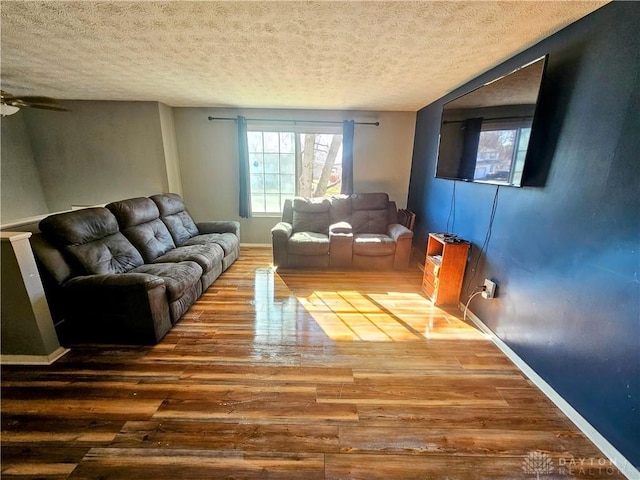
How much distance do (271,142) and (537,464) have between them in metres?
4.52

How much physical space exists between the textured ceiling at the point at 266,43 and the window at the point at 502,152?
23.7 inches

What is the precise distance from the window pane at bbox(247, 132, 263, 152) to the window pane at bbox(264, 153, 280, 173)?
6.6 inches

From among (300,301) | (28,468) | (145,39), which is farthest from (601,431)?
(145,39)

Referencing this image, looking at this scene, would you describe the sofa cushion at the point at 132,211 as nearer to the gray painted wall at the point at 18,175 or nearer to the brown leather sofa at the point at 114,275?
the brown leather sofa at the point at 114,275

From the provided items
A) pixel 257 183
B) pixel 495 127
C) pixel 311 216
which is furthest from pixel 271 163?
pixel 495 127

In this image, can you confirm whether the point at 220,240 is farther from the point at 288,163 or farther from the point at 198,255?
the point at 288,163

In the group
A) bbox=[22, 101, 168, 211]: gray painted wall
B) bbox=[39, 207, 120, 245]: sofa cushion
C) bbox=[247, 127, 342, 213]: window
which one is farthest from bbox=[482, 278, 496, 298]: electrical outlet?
bbox=[22, 101, 168, 211]: gray painted wall

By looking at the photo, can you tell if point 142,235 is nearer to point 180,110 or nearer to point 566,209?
point 180,110

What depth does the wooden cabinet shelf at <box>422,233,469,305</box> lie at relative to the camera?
2572mm

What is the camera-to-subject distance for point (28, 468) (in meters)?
1.21

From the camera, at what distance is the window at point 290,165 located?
14.1 ft

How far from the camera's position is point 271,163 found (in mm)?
4383

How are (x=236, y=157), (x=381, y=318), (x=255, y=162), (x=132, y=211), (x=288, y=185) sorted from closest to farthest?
(x=381, y=318)
(x=132, y=211)
(x=236, y=157)
(x=255, y=162)
(x=288, y=185)

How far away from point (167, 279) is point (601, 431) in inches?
119
